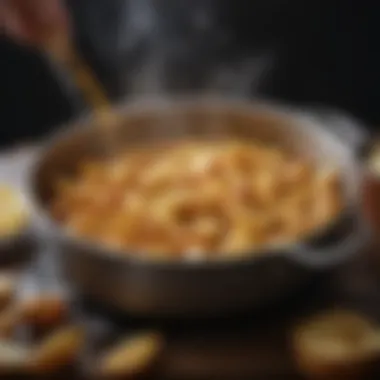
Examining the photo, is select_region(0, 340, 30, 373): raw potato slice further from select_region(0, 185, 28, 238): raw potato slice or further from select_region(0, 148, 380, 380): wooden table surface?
select_region(0, 185, 28, 238): raw potato slice

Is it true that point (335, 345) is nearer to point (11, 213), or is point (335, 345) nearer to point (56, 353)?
point (56, 353)

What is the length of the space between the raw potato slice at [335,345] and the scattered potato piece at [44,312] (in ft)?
0.58

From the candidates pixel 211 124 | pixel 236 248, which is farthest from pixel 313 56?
pixel 236 248

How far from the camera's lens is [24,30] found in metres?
1.02

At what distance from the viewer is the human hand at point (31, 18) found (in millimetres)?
1017

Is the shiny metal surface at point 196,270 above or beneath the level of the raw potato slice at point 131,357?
above

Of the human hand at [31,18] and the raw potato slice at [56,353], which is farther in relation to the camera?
the human hand at [31,18]

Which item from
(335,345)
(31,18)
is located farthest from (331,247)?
(31,18)

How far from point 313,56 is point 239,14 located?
0.33 ft

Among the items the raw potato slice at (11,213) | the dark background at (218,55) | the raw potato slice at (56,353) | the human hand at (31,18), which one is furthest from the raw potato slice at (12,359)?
the dark background at (218,55)

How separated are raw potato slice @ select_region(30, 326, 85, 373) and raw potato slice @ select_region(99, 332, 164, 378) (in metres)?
0.02

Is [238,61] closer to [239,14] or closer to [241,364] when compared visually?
[239,14]

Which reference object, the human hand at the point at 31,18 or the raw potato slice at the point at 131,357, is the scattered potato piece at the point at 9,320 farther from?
the human hand at the point at 31,18

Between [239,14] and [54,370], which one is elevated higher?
[239,14]
